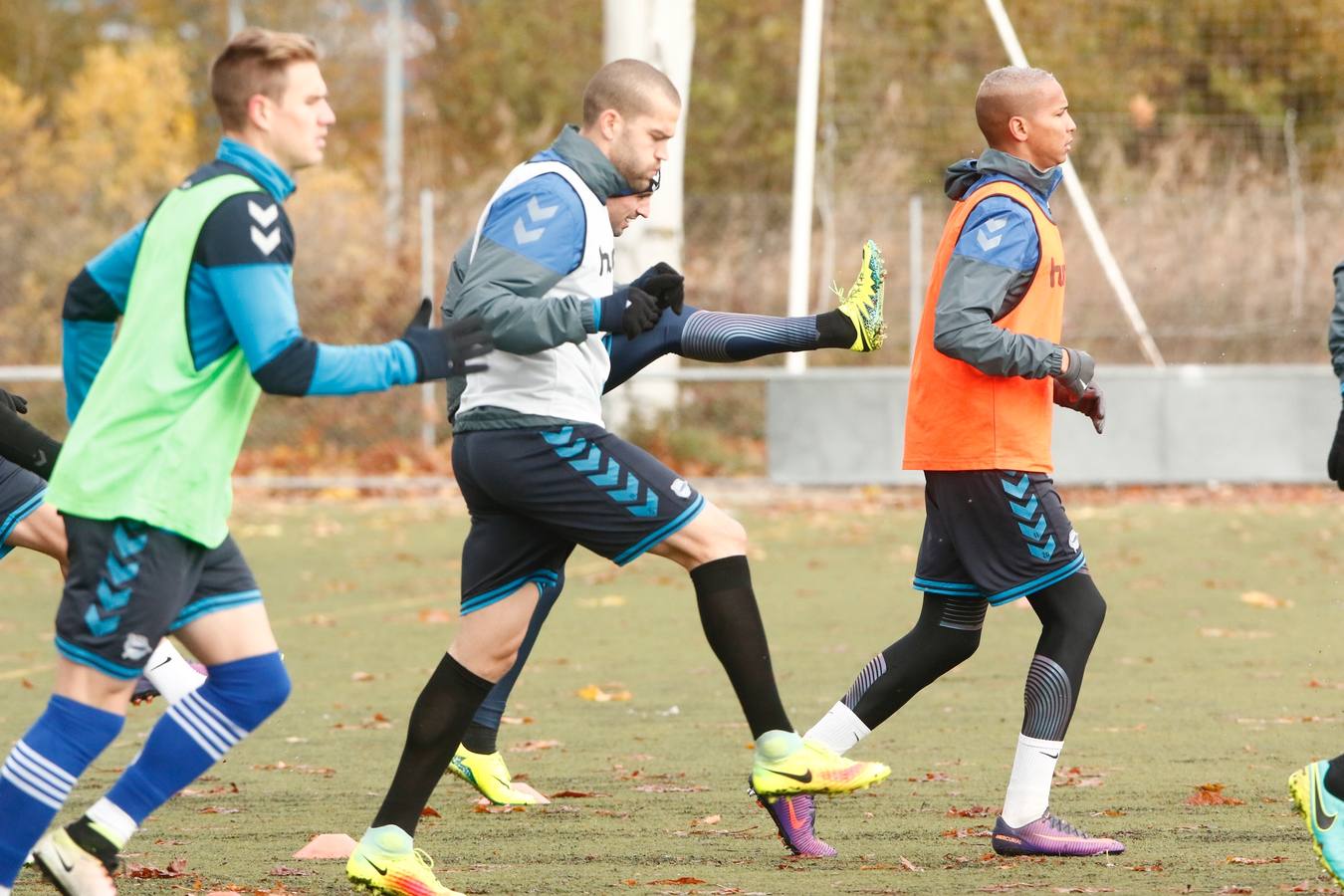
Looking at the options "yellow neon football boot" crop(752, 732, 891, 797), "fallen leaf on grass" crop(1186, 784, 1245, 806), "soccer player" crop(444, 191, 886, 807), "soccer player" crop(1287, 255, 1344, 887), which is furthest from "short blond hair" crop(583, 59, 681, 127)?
"fallen leaf on grass" crop(1186, 784, 1245, 806)

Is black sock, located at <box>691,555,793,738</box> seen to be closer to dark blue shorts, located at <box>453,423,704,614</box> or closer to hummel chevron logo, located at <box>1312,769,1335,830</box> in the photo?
dark blue shorts, located at <box>453,423,704,614</box>

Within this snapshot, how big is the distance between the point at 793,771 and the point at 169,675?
1.91 meters

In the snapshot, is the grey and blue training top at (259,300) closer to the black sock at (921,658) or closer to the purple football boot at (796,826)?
the purple football boot at (796,826)

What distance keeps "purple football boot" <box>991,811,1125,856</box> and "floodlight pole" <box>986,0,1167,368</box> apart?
1297cm

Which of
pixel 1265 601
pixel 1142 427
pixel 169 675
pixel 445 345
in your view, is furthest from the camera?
pixel 1142 427

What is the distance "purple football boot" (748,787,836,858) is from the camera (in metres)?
4.91

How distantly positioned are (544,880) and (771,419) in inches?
480

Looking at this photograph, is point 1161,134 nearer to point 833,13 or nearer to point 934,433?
point 833,13

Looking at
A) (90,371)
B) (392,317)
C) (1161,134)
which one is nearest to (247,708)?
(90,371)

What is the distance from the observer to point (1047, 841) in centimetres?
495

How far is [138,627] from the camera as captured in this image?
157 inches

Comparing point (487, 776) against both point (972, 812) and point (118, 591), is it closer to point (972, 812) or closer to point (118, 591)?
point (972, 812)

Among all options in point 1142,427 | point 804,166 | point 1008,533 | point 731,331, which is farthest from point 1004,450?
point 804,166

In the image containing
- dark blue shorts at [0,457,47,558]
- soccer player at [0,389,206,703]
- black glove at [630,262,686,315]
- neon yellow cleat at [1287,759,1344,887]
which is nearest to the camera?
neon yellow cleat at [1287,759,1344,887]
